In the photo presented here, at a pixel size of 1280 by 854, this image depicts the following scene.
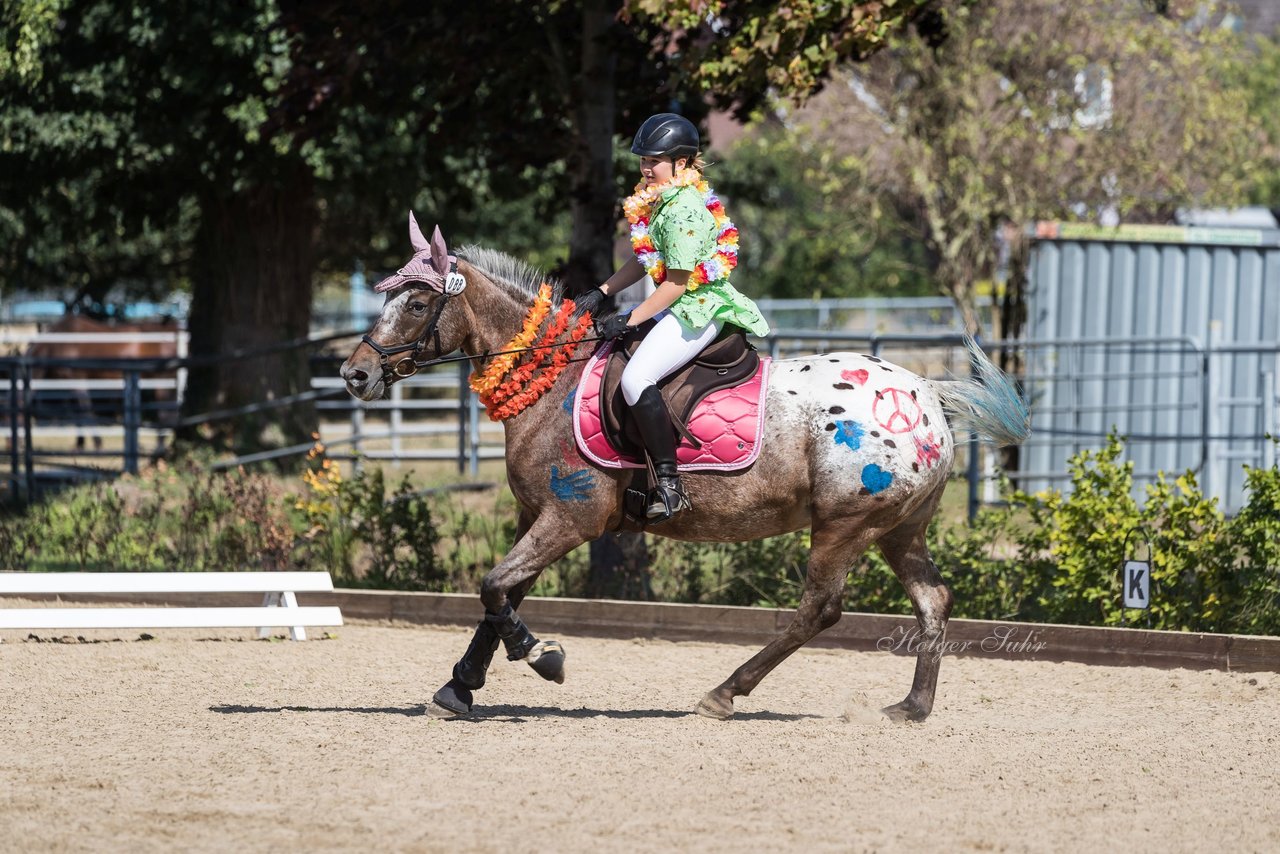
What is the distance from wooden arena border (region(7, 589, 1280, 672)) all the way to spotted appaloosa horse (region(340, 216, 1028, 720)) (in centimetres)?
156

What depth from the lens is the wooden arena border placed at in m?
8.57

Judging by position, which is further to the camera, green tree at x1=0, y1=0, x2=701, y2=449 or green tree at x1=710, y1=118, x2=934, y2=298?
green tree at x1=710, y1=118, x2=934, y2=298

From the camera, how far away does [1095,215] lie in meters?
21.1

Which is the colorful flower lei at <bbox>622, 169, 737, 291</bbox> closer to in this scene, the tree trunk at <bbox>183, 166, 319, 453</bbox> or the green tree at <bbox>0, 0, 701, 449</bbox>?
the green tree at <bbox>0, 0, 701, 449</bbox>

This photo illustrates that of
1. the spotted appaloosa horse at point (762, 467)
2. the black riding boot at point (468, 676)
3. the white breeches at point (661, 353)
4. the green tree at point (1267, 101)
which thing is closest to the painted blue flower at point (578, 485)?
the spotted appaloosa horse at point (762, 467)

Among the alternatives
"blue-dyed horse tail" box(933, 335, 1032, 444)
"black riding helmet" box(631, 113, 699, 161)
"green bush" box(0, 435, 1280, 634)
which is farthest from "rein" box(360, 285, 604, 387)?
"green bush" box(0, 435, 1280, 634)

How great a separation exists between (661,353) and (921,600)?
1736mm

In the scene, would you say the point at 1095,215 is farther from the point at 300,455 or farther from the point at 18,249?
the point at 18,249

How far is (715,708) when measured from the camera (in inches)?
292

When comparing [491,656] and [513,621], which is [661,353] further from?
[491,656]

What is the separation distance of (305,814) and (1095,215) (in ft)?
57.6

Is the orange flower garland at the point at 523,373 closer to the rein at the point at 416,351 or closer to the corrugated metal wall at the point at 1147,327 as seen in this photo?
the rein at the point at 416,351

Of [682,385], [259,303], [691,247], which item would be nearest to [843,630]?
[682,385]

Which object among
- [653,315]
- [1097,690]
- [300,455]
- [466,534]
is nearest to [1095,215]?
[300,455]
